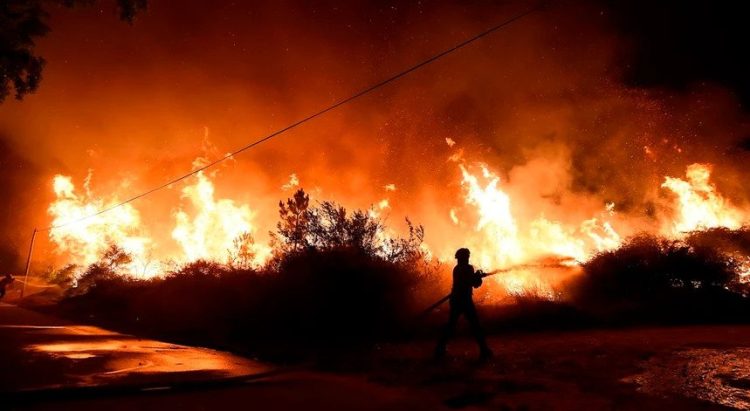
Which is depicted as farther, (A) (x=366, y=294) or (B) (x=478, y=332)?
(A) (x=366, y=294)

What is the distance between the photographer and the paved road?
181 inches

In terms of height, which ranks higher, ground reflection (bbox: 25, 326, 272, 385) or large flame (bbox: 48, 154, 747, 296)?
large flame (bbox: 48, 154, 747, 296)

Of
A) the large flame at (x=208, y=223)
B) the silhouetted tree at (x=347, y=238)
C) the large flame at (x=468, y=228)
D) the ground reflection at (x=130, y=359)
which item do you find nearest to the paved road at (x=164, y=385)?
the ground reflection at (x=130, y=359)

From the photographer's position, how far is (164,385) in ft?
17.5

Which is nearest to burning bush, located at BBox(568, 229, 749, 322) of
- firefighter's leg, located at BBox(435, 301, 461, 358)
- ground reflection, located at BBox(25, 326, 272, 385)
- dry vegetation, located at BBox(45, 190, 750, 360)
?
dry vegetation, located at BBox(45, 190, 750, 360)

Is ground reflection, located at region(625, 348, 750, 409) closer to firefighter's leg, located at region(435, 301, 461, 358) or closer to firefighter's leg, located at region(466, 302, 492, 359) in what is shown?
firefighter's leg, located at region(466, 302, 492, 359)

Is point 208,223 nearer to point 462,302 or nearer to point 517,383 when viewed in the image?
point 462,302

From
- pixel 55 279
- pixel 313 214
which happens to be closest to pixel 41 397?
pixel 313 214

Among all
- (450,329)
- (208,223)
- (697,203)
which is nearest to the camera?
(450,329)

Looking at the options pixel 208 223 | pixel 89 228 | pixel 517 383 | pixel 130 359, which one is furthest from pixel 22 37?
pixel 89 228

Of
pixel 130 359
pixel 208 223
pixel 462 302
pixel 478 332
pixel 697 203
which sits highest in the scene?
pixel 208 223

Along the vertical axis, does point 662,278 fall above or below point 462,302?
above

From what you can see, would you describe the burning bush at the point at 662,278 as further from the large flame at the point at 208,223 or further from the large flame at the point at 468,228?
the large flame at the point at 208,223

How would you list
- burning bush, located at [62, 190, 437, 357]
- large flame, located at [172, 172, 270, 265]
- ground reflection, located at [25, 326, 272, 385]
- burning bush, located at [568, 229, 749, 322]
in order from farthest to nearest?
large flame, located at [172, 172, 270, 265], burning bush, located at [568, 229, 749, 322], burning bush, located at [62, 190, 437, 357], ground reflection, located at [25, 326, 272, 385]
